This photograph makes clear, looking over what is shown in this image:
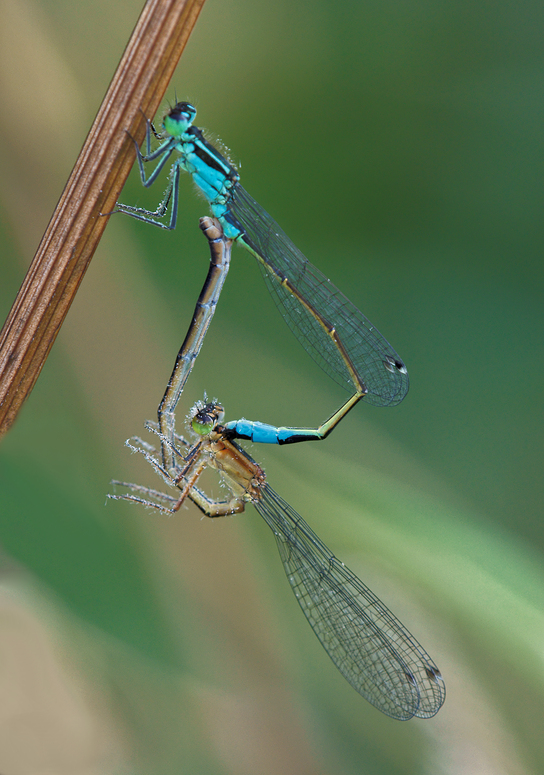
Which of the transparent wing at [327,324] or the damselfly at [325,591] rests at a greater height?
the transparent wing at [327,324]

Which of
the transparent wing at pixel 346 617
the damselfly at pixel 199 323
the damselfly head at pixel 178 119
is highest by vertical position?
the damselfly head at pixel 178 119

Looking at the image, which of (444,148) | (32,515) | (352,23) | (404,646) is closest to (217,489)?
(32,515)

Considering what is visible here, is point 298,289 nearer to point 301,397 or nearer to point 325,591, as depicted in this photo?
point 301,397

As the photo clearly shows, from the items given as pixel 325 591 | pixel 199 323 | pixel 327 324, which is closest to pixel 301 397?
pixel 327 324

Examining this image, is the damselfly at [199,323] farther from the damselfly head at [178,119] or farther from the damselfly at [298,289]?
the damselfly head at [178,119]

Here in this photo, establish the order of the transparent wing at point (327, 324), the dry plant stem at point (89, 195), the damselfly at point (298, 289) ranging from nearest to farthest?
the dry plant stem at point (89, 195) < the damselfly at point (298, 289) < the transparent wing at point (327, 324)

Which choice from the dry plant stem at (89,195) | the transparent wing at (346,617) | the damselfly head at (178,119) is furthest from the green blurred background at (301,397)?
the dry plant stem at (89,195)

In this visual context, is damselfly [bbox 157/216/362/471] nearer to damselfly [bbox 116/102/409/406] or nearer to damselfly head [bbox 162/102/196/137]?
damselfly [bbox 116/102/409/406]
